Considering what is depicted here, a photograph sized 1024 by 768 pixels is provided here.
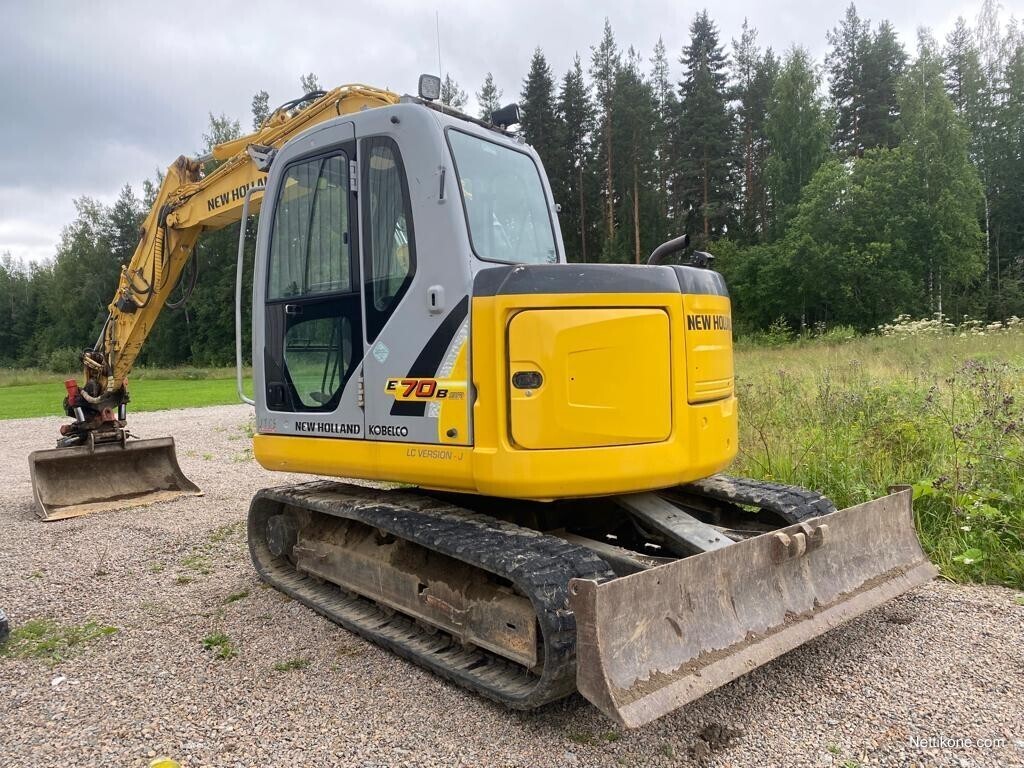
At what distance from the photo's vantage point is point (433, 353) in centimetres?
345

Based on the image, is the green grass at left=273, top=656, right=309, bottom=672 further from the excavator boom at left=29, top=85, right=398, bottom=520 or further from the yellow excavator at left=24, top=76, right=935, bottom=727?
the excavator boom at left=29, top=85, right=398, bottom=520

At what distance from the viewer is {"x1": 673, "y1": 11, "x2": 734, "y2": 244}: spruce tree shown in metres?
33.2

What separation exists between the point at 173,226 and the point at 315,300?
11.3 feet

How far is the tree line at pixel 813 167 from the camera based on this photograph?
30.5 m

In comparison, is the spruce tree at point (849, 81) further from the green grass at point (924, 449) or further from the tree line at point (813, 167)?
the green grass at point (924, 449)

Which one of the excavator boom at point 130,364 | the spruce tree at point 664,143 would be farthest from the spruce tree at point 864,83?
the excavator boom at point 130,364

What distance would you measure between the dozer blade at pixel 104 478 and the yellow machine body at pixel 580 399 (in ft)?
17.4

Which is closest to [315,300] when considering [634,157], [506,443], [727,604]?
[506,443]

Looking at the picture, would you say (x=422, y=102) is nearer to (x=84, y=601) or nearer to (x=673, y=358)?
(x=673, y=358)

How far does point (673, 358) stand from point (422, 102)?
1939 millimetres

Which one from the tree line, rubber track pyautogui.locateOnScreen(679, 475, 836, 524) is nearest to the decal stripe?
rubber track pyautogui.locateOnScreen(679, 475, 836, 524)

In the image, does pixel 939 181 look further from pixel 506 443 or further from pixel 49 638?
pixel 49 638

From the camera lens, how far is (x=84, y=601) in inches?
180

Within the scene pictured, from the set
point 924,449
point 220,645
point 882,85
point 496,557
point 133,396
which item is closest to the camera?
point 496,557
